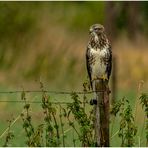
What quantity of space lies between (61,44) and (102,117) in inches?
754

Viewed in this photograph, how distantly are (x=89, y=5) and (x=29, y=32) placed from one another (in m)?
7.75

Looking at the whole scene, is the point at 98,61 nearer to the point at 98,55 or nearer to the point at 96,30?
the point at 98,55

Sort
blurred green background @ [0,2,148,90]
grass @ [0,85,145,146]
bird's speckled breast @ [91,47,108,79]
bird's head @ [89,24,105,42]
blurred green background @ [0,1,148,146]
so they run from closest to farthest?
bird's speckled breast @ [91,47,108,79], bird's head @ [89,24,105,42], grass @ [0,85,145,146], blurred green background @ [0,1,148,146], blurred green background @ [0,2,148,90]

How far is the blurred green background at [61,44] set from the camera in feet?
75.9

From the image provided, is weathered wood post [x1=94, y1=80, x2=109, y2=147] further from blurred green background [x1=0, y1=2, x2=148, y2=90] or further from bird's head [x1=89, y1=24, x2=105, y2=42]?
blurred green background [x1=0, y1=2, x2=148, y2=90]

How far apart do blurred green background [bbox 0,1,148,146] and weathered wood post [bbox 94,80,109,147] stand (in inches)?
322

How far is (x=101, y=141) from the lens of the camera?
9344 mm

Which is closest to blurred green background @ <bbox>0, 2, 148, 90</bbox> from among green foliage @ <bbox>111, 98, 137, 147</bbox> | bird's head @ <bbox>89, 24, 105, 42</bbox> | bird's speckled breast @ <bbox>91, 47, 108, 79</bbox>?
bird's head @ <bbox>89, 24, 105, 42</bbox>

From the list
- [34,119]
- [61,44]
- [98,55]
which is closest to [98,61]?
[98,55]

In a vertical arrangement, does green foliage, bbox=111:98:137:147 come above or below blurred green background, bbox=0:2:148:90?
below

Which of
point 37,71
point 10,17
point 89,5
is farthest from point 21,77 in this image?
point 89,5

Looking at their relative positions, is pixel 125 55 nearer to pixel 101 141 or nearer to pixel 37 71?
pixel 37 71

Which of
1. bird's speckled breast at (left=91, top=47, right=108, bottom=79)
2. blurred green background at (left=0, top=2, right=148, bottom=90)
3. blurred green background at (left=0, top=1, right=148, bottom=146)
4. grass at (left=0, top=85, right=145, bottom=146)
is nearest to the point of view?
bird's speckled breast at (left=91, top=47, right=108, bottom=79)

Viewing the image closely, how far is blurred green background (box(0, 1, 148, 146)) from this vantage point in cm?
2312
